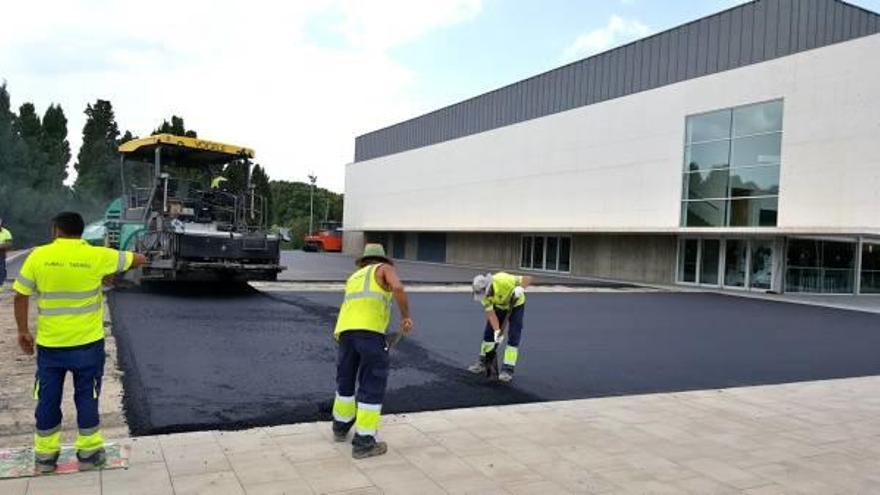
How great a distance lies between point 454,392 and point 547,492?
273 centimetres

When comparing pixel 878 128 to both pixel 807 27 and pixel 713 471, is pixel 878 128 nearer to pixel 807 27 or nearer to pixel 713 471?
pixel 807 27

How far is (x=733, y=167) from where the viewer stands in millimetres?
24219

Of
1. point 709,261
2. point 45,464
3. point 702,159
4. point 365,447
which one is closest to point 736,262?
point 709,261

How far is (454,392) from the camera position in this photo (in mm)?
7215

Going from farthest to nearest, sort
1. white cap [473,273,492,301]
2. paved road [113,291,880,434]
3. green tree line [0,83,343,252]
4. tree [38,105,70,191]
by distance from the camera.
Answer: tree [38,105,70,191] < green tree line [0,83,343,252] < white cap [473,273,492,301] < paved road [113,291,880,434]

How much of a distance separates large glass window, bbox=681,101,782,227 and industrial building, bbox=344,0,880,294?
0.05 m

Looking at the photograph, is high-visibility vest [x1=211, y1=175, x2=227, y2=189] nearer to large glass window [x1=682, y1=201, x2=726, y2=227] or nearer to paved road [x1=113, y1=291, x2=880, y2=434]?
paved road [x1=113, y1=291, x2=880, y2=434]

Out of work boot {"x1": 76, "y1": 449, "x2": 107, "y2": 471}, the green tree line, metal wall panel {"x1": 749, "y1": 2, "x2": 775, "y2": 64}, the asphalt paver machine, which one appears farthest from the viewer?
the green tree line

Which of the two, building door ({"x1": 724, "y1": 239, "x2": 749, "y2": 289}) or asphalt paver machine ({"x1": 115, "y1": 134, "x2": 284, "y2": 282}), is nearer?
asphalt paver machine ({"x1": 115, "y1": 134, "x2": 284, "y2": 282})

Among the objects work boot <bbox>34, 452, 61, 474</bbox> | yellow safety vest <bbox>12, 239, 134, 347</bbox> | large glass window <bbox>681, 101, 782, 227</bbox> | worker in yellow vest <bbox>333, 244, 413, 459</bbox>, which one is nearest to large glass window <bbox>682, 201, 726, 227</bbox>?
large glass window <bbox>681, 101, 782, 227</bbox>

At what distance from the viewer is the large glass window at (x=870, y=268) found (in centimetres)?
2669

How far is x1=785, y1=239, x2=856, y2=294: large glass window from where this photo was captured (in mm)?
24203

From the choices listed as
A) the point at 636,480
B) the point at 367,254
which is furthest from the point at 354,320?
the point at 636,480

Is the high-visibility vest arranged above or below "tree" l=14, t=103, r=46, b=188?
below
